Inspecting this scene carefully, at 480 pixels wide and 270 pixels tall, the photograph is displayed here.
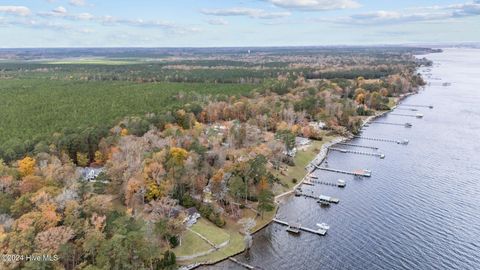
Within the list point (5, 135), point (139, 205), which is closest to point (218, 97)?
point (5, 135)

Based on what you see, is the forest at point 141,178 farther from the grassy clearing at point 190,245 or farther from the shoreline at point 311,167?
the shoreline at point 311,167

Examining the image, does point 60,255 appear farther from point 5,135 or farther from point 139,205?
point 5,135

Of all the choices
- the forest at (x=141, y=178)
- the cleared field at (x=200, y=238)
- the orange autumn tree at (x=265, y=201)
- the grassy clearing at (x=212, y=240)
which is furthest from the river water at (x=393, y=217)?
the forest at (x=141, y=178)

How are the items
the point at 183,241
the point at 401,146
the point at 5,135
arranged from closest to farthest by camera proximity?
the point at 183,241 → the point at 5,135 → the point at 401,146

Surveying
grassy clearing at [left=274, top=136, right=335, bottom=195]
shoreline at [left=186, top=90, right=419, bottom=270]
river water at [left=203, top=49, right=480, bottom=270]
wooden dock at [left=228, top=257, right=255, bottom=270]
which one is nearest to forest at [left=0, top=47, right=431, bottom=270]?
grassy clearing at [left=274, top=136, right=335, bottom=195]

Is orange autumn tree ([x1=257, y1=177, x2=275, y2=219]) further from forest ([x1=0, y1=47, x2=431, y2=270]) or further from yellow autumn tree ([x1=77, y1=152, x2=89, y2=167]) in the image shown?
yellow autumn tree ([x1=77, y1=152, x2=89, y2=167])
